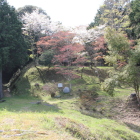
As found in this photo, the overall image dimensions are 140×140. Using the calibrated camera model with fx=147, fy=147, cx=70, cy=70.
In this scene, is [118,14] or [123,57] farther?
[118,14]

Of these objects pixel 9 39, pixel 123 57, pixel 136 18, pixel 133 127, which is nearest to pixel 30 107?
pixel 133 127

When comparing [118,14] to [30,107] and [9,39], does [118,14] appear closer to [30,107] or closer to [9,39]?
[9,39]

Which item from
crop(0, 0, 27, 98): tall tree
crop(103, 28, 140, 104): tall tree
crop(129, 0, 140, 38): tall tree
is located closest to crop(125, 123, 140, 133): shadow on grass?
crop(103, 28, 140, 104): tall tree

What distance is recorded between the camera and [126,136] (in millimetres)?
5883

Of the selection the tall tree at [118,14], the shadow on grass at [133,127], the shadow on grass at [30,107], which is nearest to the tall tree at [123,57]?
the shadow on grass at [133,127]

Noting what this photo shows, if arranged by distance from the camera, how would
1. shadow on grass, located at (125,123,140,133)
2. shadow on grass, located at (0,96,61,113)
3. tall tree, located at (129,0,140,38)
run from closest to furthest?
shadow on grass, located at (125,123,140,133) < shadow on grass, located at (0,96,61,113) < tall tree, located at (129,0,140,38)

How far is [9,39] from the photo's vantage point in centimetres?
1298

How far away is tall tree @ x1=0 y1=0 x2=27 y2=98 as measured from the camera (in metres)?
12.5

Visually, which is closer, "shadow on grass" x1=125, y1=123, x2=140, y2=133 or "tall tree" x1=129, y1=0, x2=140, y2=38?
"shadow on grass" x1=125, y1=123, x2=140, y2=133

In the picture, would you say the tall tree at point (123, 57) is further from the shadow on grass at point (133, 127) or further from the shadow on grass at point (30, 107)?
the shadow on grass at point (30, 107)

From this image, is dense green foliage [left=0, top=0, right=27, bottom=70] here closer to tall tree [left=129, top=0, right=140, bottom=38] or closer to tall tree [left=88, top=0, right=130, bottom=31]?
tall tree [left=88, top=0, right=130, bottom=31]

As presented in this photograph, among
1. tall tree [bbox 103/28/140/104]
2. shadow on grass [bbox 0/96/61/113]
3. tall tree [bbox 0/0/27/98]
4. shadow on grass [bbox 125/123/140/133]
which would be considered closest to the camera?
shadow on grass [bbox 125/123/140/133]

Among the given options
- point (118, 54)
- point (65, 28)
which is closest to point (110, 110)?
point (118, 54)

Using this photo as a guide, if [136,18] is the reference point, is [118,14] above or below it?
above
